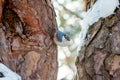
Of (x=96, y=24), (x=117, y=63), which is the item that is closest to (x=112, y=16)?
(x=96, y=24)

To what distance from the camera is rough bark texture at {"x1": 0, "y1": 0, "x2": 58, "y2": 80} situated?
1.27 m

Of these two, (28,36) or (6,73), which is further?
(28,36)

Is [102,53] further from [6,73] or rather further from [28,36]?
[6,73]

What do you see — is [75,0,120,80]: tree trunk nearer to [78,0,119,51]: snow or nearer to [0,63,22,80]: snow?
[78,0,119,51]: snow

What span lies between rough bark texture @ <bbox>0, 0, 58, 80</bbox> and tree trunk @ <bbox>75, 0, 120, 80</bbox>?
182 millimetres

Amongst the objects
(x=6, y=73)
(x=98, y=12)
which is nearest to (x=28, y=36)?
(x=6, y=73)

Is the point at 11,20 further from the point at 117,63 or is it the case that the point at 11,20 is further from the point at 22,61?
the point at 117,63

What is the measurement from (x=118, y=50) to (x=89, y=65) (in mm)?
163

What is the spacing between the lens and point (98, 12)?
1.50 m

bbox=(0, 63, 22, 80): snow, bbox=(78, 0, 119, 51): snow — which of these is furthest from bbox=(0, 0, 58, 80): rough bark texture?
bbox=(78, 0, 119, 51): snow

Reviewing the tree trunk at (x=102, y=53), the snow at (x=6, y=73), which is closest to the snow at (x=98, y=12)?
the tree trunk at (x=102, y=53)

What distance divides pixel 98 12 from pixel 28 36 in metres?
0.40

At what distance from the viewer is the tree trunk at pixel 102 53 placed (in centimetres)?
135

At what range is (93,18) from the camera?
1509 mm
